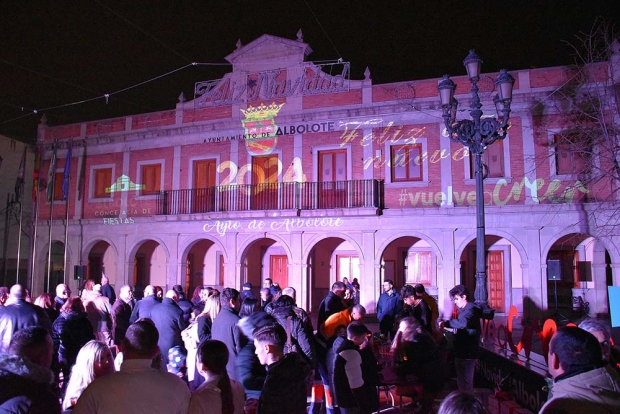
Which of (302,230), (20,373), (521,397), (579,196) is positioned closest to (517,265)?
(579,196)

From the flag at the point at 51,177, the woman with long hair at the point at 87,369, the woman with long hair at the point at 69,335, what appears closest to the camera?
the woman with long hair at the point at 87,369

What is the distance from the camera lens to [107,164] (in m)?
20.9

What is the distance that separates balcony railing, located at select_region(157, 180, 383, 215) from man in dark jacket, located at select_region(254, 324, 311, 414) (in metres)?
12.7

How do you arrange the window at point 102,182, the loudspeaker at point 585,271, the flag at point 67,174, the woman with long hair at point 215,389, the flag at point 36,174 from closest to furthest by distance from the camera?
the woman with long hair at point 215,389, the loudspeaker at point 585,271, the flag at point 67,174, the flag at point 36,174, the window at point 102,182

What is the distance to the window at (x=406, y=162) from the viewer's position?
54.1 ft

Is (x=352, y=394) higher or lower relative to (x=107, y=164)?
lower

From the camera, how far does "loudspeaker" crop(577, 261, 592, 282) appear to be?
17047mm

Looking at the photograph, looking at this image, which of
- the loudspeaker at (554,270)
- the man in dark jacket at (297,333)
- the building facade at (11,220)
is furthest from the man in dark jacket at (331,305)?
the building facade at (11,220)

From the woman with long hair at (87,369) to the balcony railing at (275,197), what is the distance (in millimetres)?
12979

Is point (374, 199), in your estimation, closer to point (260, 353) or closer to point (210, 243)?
point (210, 243)

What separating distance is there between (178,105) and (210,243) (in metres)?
5.86

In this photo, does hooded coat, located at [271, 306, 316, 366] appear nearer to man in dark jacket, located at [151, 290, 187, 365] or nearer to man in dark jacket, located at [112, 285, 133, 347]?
man in dark jacket, located at [151, 290, 187, 365]

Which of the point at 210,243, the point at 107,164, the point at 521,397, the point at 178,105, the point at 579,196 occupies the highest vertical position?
the point at 178,105

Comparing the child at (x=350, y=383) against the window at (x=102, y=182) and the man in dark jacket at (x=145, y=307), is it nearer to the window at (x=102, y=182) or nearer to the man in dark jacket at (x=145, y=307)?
the man in dark jacket at (x=145, y=307)
